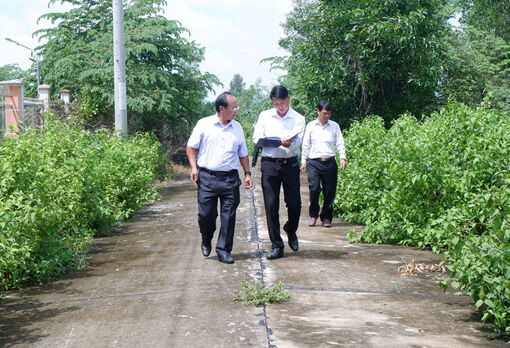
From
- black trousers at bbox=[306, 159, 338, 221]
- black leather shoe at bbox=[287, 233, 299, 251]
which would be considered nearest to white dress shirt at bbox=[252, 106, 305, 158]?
black leather shoe at bbox=[287, 233, 299, 251]

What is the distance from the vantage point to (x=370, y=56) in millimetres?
15477

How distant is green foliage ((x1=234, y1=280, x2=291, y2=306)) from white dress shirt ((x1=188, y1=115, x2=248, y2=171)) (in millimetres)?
1517

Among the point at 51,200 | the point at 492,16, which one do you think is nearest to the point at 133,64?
the point at 51,200

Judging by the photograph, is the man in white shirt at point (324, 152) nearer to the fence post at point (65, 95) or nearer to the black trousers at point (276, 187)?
the black trousers at point (276, 187)

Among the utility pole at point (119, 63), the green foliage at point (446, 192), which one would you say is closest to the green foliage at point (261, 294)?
the green foliage at point (446, 192)

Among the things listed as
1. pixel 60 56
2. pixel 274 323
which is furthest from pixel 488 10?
pixel 274 323

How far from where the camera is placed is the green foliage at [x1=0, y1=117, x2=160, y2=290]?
5188 mm

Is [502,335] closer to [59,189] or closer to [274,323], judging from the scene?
[274,323]

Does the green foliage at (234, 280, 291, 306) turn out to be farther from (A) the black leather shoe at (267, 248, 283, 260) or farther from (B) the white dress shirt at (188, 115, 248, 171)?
(B) the white dress shirt at (188, 115, 248, 171)

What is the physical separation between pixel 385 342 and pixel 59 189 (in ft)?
12.7

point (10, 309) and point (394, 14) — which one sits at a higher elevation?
point (394, 14)

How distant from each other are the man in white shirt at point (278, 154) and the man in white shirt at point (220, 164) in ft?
0.86

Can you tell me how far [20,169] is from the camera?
551 cm

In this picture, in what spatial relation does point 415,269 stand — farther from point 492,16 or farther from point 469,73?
point 492,16
